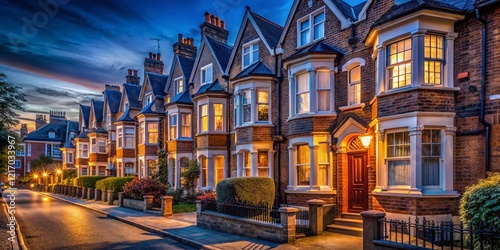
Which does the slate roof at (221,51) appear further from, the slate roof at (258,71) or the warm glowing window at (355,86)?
the warm glowing window at (355,86)

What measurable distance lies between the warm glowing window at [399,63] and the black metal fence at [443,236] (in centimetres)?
473

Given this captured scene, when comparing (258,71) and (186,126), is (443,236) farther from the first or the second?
(186,126)

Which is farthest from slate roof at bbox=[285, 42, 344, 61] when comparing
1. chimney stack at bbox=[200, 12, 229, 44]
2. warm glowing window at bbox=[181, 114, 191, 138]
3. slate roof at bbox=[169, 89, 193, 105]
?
chimney stack at bbox=[200, 12, 229, 44]

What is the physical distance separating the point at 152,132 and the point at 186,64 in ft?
21.8

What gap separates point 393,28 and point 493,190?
6.34 m

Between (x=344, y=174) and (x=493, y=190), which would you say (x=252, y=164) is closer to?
(x=344, y=174)

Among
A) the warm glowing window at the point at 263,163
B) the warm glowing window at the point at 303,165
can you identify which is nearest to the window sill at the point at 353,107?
the warm glowing window at the point at 303,165

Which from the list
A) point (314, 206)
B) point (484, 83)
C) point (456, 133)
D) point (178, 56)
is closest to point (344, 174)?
point (314, 206)

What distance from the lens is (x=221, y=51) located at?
82.5ft

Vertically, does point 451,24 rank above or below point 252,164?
above

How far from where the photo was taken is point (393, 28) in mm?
12070

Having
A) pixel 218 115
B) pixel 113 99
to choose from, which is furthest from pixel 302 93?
pixel 113 99

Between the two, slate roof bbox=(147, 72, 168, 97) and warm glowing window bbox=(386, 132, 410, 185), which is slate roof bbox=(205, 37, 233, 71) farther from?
warm glowing window bbox=(386, 132, 410, 185)

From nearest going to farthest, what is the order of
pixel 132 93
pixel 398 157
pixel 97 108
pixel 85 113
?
pixel 398 157, pixel 132 93, pixel 97 108, pixel 85 113
